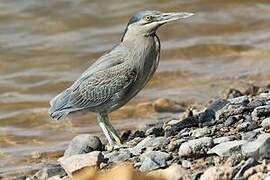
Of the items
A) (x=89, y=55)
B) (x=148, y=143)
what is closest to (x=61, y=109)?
(x=148, y=143)

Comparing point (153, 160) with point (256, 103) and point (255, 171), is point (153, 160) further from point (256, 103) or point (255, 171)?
point (256, 103)

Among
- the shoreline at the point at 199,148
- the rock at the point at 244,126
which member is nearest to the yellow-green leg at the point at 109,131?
the shoreline at the point at 199,148

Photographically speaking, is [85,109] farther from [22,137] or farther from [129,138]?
[22,137]

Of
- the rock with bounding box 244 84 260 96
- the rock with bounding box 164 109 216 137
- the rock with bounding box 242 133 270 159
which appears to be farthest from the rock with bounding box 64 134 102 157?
the rock with bounding box 244 84 260 96

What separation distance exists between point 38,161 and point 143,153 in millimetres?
2592

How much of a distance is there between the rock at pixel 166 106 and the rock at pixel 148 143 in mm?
3953

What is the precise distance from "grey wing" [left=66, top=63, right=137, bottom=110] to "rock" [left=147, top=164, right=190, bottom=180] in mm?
2088

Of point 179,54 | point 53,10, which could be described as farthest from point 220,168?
point 53,10

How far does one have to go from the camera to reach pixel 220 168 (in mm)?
6086

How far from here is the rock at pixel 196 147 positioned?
6902 millimetres

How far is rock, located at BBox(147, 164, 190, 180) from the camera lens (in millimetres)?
5906

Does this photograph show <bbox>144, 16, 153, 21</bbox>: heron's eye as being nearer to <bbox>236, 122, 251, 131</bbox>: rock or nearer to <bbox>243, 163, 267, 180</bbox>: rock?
<bbox>236, 122, 251, 131</bbox>: rock

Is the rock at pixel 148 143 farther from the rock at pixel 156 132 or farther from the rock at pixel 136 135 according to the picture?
the rock at pixel 136 135

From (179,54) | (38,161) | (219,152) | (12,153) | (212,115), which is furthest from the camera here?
(179,54)
